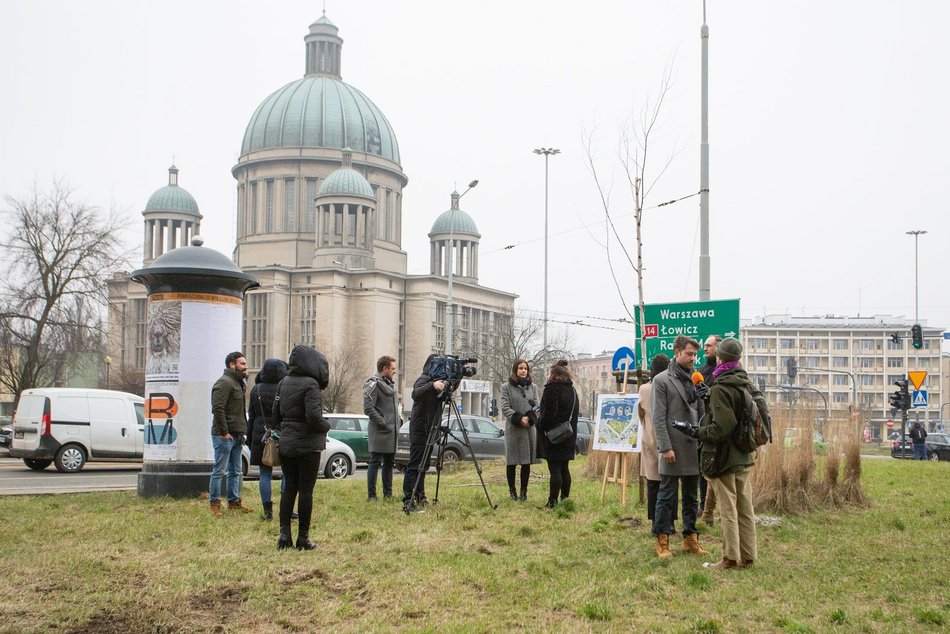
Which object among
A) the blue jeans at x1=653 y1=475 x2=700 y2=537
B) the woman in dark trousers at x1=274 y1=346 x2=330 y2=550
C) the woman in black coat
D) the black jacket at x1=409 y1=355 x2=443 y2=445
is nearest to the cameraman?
the black jacket at x1=409 y1=355 x2=443 y2=445

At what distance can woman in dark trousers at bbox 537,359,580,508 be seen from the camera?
1185 cm

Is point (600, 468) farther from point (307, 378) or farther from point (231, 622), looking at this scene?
point (231, 622)

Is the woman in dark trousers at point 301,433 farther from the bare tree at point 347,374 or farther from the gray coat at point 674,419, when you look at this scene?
the bare tree at point 347,374

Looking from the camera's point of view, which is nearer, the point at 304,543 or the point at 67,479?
the point at 304,543

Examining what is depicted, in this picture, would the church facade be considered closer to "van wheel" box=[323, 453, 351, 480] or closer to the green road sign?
"van wheel" box=[323, 453, 351, 480]

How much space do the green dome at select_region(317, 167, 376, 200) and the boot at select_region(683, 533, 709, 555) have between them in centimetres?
7870

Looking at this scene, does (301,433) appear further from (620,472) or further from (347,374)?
(347,374)

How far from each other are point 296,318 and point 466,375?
7879cm

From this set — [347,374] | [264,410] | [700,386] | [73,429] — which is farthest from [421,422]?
[347,374]

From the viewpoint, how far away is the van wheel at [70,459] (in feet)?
70.1

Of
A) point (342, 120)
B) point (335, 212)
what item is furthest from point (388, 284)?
point (342, 120)

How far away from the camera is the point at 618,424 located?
12953mm

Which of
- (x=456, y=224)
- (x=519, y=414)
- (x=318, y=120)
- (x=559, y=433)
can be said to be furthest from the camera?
(x=456, y=224)

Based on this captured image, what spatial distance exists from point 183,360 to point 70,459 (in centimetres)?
941
